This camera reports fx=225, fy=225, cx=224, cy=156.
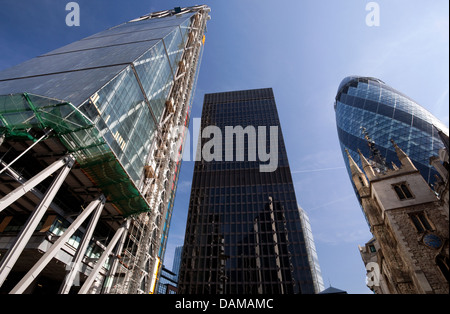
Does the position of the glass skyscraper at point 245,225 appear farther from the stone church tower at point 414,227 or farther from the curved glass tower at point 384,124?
the curved glass tower at point 384,124

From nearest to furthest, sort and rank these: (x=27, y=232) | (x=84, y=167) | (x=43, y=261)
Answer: (x=27, y=232)
(x=43, y=261)
(x=84, y=167)

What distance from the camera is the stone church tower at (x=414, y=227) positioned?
61.6 feet

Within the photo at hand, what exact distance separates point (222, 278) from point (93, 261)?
37011mm

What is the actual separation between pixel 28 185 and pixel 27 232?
3.19 m

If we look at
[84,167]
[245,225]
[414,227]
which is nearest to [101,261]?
[84,167]

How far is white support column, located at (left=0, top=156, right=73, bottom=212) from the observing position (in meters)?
14.3

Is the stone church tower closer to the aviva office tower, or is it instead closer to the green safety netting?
the green safety netting

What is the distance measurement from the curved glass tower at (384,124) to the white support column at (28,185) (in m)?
68.9

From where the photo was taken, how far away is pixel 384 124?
8538 centimetres

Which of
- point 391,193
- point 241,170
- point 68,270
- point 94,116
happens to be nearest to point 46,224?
point 68,270

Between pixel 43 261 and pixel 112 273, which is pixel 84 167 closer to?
pixel 43 261

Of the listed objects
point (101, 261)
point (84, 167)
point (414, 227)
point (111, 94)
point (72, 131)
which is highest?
point (111, 94)

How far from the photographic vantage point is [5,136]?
54.6ft
